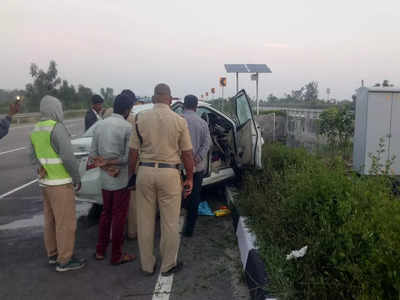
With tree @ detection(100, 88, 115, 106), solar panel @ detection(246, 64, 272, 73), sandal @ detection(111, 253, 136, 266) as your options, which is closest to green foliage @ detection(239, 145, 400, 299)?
sandal @ detection(111, 253, 136, 266)

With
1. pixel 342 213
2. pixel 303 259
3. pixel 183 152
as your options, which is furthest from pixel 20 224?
pixel 342 213

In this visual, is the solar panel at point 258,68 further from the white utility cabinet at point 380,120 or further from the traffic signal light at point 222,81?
the white utility cabinet at point 380,120

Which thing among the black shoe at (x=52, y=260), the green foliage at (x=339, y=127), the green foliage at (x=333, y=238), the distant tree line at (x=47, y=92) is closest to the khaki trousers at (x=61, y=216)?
the black shoe at (x=52, y=260)

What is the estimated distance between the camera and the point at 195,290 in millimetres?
3629

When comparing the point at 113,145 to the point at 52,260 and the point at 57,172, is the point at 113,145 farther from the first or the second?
the point at 52,260

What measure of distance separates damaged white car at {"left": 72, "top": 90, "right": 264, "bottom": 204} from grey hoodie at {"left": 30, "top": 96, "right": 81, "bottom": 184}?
122cm

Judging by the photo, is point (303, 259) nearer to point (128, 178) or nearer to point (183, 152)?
point (183, 152)

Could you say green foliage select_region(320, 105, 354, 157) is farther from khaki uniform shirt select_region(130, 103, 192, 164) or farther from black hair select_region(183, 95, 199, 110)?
khaki uniform shirt select_region(130, 103, 192, 164)

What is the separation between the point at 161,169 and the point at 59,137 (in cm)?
117

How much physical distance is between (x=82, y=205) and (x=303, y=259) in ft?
15.8

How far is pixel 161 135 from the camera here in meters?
3.71

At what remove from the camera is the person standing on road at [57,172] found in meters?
3.89

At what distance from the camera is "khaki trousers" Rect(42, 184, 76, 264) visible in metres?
3.96

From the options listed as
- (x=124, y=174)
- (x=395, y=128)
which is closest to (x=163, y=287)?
(x=124, y=174)
